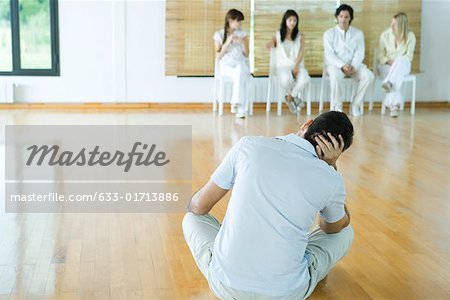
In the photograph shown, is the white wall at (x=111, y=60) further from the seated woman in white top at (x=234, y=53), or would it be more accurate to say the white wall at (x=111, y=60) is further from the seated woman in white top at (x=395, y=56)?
the seated woman in white top at (x=395, y=56)

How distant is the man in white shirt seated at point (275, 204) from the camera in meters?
2.85

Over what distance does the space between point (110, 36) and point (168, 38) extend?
692 millimetres

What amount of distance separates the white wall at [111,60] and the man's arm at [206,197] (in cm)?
689

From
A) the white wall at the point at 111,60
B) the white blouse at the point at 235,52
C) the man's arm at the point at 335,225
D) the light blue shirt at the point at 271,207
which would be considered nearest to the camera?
the light blue shirt at the point at 271,207

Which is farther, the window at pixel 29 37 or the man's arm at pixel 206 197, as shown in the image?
the window at pixel 29 37

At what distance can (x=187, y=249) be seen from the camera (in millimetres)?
3984

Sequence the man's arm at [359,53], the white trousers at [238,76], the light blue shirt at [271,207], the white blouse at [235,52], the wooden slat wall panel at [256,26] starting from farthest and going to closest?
the wooden slat wall panel at [256,26], the man's arm at [359,53], the white blouse at [235,52], the white trousers at [238,76], the light blue shirt at [271,207]

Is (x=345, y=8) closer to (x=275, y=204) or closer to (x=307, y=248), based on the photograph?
(x=307, y=248)

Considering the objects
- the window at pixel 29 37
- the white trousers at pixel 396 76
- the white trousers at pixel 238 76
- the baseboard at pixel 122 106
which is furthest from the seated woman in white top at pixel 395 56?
the window at pixel 29 37

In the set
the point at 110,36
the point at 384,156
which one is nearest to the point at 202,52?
the point at 110,36

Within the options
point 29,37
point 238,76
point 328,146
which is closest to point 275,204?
point 328,146

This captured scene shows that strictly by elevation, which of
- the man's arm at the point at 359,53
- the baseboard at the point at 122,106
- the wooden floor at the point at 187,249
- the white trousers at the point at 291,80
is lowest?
the wooden floor at the point at 187,249

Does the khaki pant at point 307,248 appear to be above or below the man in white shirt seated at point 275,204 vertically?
below

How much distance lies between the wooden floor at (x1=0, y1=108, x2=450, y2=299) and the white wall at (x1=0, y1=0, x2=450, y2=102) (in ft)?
12.0
